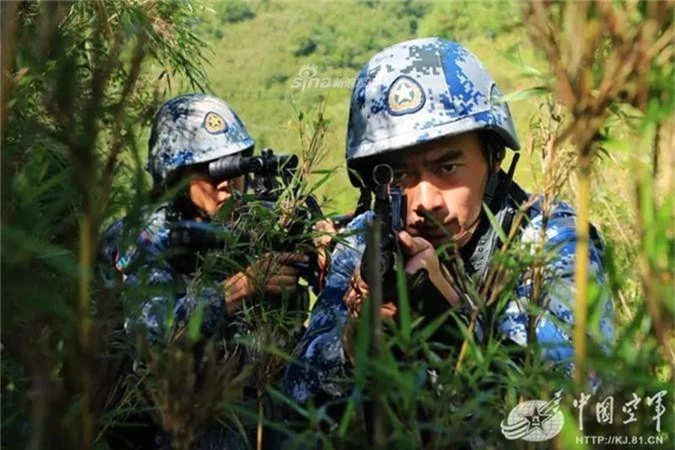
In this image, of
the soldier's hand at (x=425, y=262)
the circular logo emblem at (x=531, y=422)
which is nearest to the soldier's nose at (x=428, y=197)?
the soldier's hand at (x=425, y=262)

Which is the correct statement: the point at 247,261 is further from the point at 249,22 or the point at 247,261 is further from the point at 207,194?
the point at 249,22

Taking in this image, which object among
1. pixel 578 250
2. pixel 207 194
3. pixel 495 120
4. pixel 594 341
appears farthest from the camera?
pixel 207 194

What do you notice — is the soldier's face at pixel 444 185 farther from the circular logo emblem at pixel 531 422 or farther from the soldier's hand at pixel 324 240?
the circular logo emblem at pixel 531 422

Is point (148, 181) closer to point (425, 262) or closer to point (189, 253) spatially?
point (425, 262)

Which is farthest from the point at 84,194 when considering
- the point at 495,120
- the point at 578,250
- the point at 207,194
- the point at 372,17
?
the point at 372,17

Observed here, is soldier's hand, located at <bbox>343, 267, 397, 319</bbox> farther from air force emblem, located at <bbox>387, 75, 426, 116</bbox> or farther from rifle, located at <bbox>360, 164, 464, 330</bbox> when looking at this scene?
air force emblem, located at <bbox>387, 75, 426, 116</bbox>

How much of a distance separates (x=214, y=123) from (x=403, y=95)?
46.2 inches

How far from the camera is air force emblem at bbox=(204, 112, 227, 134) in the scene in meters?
3.20

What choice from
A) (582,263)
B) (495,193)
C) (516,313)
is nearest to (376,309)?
(582,263)

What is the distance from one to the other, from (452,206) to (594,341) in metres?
0.95

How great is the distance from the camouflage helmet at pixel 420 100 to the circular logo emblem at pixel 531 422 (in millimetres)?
976

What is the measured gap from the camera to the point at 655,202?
95cm

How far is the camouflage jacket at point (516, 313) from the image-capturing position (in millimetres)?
1254
